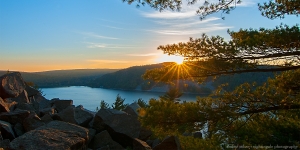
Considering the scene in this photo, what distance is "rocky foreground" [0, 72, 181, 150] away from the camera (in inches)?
280

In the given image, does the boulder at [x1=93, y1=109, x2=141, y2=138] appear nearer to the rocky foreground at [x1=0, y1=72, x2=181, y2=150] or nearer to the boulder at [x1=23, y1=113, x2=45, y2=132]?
the rocky foreground at [x1=0, y1=72, x2=181, y2=150]

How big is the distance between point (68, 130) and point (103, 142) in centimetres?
174

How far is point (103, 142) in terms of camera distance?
948 centimetres

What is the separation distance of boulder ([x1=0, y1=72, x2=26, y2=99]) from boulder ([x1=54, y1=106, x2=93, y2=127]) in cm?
345

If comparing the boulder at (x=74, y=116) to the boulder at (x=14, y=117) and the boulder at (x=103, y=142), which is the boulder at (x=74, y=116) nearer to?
the boulder at (x=103, y=142)

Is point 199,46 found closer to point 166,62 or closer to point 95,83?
point 166,62

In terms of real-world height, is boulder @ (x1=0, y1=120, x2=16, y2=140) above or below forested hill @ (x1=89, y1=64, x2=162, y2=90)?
above

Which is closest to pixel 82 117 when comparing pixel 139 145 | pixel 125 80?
pixel 139 145

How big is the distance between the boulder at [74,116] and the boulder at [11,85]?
3454 millimetres

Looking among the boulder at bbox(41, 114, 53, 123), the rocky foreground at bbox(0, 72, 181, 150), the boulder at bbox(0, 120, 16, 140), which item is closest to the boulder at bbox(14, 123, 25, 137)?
the rocky foreground at bbox(0, 72, 181, 150)

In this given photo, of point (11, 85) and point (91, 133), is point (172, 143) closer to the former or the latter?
point (91, 133)

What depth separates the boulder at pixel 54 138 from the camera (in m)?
6.74

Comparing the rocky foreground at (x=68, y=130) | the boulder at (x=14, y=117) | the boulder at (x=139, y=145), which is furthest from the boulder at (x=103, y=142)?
the boulder at (x=14, y=117)

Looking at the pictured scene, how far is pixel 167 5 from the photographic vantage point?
884 centimetres
